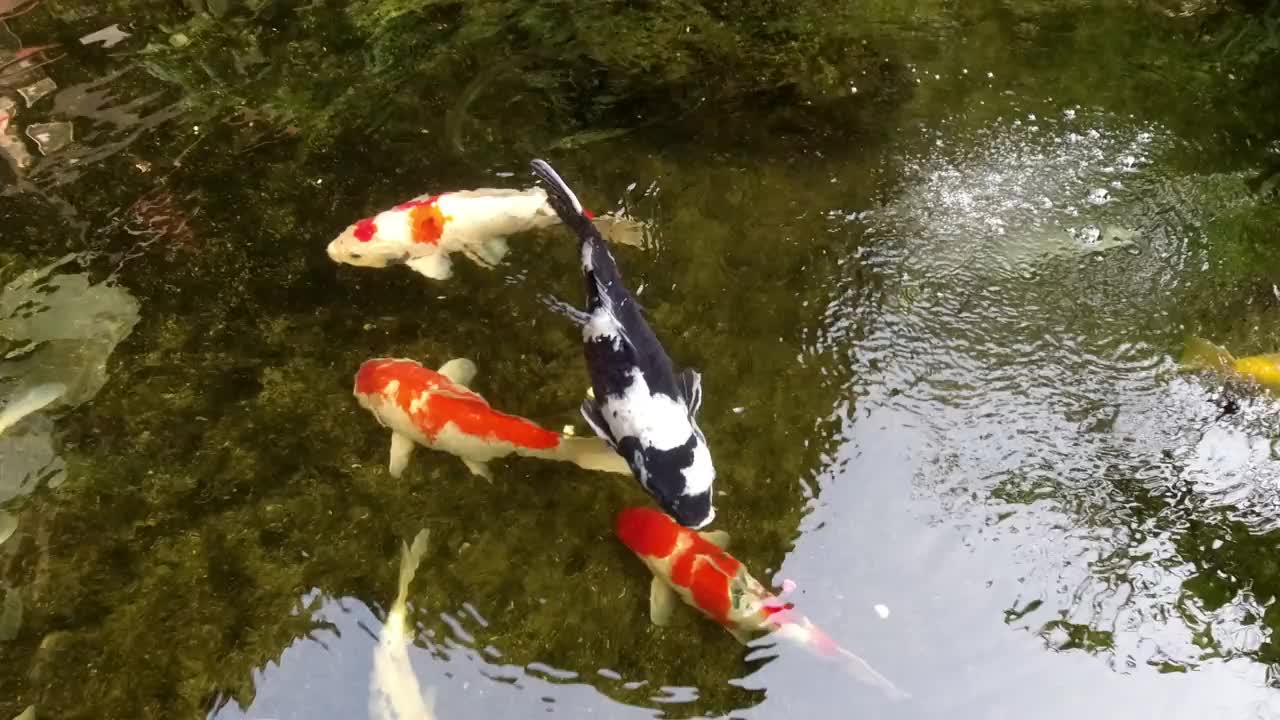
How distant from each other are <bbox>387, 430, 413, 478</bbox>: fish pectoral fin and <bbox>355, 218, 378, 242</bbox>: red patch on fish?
81 cm

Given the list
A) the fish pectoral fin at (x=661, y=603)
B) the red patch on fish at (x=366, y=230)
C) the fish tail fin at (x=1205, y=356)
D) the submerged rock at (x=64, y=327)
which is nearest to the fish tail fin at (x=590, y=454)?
the fish pectoral fin at (x=661, y=603)

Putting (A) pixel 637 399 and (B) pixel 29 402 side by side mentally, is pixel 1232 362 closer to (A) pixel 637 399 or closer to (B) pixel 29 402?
(A) pixel 637 399

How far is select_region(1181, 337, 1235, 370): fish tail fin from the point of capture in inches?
113

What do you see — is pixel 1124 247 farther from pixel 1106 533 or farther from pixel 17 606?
pixel 17 606

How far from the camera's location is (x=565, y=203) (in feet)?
8.39

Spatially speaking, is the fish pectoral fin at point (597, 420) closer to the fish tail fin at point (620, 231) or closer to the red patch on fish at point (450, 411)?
the red patch on fish at point (450, 411)

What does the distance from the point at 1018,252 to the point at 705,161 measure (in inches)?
52.9

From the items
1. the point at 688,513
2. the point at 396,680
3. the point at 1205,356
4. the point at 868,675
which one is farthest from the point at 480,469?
the point at 1205,356

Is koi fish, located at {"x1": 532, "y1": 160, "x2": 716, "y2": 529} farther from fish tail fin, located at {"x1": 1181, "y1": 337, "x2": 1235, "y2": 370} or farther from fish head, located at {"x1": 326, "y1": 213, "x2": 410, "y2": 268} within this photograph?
fish tail fin, located at {"x1": 1181, "y1": 337, "x2": 1235, "y2": 370}

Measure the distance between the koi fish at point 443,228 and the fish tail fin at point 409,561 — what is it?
1075 millimetres

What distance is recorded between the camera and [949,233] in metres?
3.31

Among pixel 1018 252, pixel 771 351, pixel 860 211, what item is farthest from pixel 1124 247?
pixel 771 351

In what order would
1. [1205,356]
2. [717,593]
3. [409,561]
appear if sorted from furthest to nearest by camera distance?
[1205,356] → [409,561] → [717,593]

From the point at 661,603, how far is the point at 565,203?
1.29m
